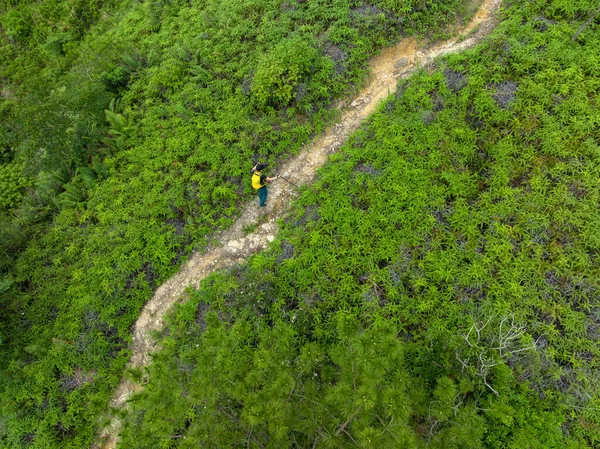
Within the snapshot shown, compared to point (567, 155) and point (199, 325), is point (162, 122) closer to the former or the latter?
point (199, 325)

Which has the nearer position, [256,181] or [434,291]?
[434,291]

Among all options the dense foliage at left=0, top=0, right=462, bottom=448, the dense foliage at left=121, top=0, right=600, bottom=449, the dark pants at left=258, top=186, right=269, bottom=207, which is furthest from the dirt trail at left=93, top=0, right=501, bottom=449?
the dense foliage at left=121, top=0, right=600, bottom=449

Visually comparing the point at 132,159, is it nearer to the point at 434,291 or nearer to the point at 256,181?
the point at 256,181

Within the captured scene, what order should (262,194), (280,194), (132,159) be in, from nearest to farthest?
(262,194) → (280,194) → (132,159)

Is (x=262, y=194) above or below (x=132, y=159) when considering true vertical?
below

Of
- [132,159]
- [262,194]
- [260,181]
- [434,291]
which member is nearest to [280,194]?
[262,194]

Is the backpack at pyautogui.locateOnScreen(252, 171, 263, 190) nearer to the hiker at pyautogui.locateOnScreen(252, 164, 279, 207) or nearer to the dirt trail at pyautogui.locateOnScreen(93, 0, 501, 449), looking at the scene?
the hiker at pyautogui.locateOnScreen(252, 164, 279, 207)

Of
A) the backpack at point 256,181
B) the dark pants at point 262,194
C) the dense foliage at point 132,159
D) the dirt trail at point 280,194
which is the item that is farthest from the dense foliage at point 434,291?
the dense foliage at point 132,159

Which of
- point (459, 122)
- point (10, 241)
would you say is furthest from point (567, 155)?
point (10, 241)
